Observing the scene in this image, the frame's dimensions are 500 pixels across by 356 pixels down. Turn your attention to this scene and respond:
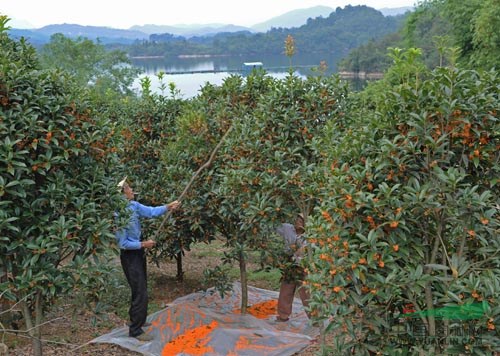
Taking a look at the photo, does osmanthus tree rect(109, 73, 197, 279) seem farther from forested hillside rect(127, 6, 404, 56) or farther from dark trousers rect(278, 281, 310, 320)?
forested hillside rect(127, 6, 404, 56)

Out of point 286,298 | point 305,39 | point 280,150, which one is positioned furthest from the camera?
point 305,39

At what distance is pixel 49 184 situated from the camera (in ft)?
14.6

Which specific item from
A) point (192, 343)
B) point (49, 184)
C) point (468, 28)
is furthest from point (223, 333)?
point (468, 28)

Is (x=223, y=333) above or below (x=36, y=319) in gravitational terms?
below

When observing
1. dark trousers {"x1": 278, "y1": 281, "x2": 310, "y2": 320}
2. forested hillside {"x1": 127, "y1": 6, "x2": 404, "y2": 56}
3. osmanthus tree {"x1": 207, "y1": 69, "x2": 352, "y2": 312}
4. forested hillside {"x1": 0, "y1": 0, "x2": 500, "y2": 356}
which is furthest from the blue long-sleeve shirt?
forested hillside {"x1": 127, "y1": 6, "x2": 404, "y2": 56}

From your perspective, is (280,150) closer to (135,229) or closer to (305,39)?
(135,229)

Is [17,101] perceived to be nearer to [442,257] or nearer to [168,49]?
[442,257]

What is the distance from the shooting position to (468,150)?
3.52 metres

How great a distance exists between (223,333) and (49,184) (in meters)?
2.56

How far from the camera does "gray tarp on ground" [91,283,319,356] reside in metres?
5.92

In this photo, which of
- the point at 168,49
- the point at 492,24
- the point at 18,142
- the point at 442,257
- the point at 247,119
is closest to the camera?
the point at 442,257

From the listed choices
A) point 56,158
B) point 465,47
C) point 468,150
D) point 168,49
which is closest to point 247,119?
point 56,158

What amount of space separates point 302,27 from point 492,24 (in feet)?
186

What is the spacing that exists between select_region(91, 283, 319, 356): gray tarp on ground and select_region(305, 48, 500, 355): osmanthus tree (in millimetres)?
2471
